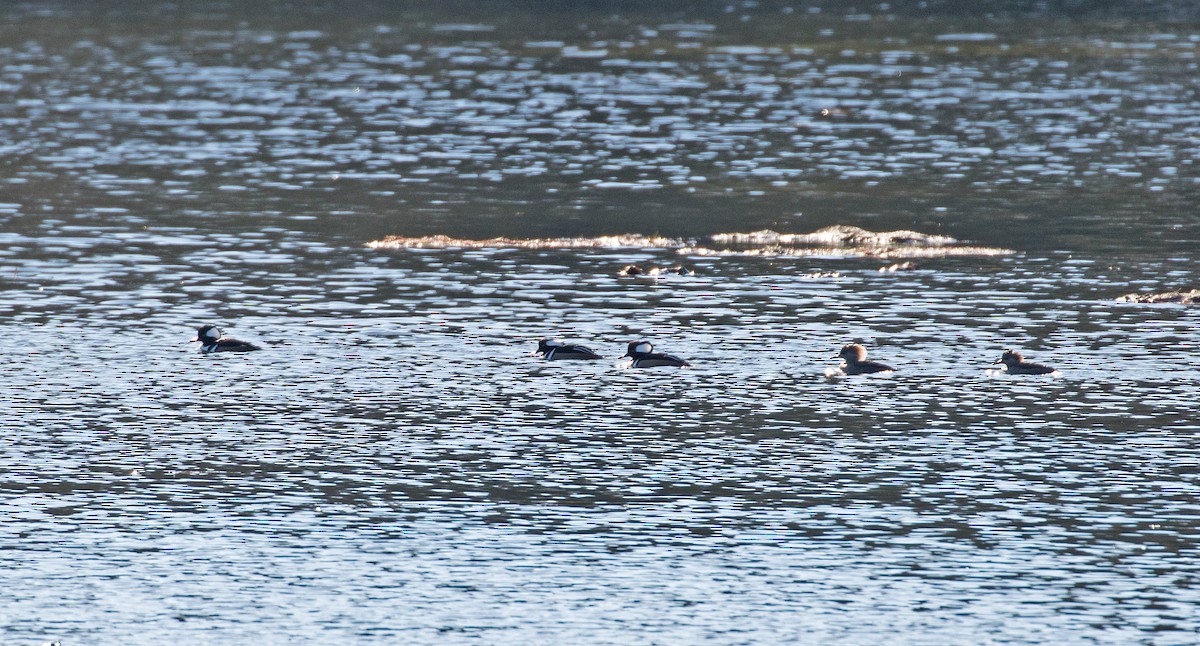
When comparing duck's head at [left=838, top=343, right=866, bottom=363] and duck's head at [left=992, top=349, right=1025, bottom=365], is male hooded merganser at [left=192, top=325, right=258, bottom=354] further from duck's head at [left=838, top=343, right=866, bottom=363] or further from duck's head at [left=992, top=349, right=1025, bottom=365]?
duck's head at [left=992, top=349, right=1025, bottom=365]

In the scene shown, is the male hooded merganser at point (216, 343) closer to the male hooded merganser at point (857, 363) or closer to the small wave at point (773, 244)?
the male hooded merganser at point (857, 363)

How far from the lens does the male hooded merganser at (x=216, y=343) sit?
41500mm

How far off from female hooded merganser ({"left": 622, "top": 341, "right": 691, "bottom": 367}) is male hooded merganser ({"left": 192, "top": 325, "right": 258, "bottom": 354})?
810 centimetres

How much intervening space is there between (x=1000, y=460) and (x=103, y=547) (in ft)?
46.6

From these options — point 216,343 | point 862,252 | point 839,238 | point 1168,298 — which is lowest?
point 216,343

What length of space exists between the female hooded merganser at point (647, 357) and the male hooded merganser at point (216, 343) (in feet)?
26.6

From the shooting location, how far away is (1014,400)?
121 feet

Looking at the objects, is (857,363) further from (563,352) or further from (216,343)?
(216,343)

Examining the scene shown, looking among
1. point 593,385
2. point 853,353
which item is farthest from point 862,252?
point 593,385

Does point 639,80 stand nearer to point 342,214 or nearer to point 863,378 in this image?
point 342,214

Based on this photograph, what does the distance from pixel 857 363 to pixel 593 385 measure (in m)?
5.12

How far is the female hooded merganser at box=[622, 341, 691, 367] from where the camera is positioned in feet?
130

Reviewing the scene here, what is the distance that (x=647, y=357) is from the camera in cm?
3972

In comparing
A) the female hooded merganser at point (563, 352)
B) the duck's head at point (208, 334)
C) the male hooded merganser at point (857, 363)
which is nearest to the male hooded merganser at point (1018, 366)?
the male hooded merganser at point (857, 363)
